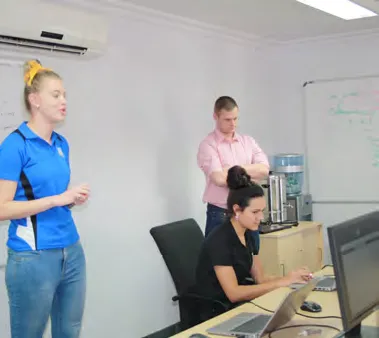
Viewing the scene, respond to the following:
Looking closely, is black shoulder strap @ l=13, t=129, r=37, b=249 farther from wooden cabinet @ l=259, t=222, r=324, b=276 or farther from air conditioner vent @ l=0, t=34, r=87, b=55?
wooden cabinet @ l=259, t=222, r=324, b=276

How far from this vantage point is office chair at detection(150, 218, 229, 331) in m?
2.81

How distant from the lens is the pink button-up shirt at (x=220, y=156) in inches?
151

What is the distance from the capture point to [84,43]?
3367 millimetres

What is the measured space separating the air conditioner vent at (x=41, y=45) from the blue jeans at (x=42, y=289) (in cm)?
129

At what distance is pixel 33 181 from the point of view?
87.9 inches

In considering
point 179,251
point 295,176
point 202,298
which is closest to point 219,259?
point 202,298

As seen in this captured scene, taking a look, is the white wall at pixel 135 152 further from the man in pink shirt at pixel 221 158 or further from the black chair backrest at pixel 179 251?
the black chair backrest at pixel 179 251

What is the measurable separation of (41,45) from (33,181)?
1.26 metres

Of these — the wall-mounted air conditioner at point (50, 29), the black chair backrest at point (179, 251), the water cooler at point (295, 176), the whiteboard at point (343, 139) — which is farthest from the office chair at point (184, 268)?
the whiteboard at point (343, 139)

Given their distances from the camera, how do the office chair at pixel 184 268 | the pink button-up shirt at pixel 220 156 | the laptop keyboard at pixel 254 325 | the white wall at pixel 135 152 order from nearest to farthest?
the laptop keyboard at pixel 254 325, the office chair at pixel 184 268, the white wall at pixel 135 152, the pink button-up shirt at pixel 220 156

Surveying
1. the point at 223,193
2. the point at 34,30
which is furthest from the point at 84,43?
the point at 223,193

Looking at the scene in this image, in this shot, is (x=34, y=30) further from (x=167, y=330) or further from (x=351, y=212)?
(x=351, y=212)

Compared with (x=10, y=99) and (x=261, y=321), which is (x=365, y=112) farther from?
(x=261, y=321)

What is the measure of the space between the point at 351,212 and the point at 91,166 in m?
2.65
